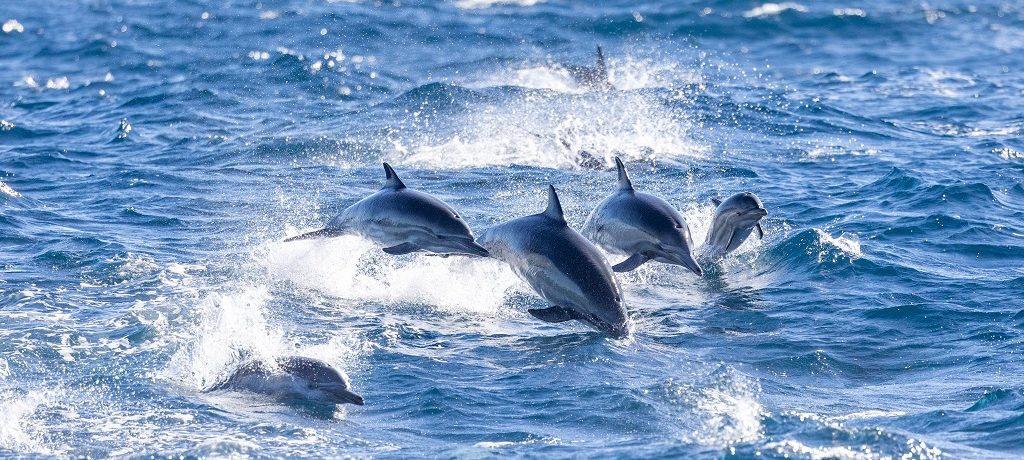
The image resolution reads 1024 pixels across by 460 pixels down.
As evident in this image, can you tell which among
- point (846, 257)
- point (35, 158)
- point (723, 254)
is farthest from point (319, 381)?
point (35, 158)

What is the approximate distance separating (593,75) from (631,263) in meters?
16.7

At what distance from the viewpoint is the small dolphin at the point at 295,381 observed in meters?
11.1

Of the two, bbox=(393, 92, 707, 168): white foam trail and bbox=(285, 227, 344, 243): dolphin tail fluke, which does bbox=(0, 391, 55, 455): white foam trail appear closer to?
bbox=(285, 227, 344, 243): dolphin tail fluke

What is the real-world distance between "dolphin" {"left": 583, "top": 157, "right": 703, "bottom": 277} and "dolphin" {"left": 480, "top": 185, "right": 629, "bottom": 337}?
0.93 meters

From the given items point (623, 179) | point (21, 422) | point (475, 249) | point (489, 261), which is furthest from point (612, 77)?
point (21, 422)

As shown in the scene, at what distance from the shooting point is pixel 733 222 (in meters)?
15.3

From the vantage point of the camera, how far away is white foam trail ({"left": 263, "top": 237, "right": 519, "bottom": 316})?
1479 centimetres

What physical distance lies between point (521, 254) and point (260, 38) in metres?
23.9

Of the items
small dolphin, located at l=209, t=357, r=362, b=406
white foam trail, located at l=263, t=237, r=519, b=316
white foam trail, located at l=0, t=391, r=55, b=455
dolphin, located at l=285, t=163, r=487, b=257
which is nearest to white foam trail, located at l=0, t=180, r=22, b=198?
white foam trail, located at l=263, t=237, r=519, b=316

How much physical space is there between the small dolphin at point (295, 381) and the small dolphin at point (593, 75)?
18165 millimetres

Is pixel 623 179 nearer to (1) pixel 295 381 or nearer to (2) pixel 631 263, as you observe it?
(2) pixel 631 263

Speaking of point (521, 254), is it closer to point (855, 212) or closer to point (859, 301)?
point (859, 301)

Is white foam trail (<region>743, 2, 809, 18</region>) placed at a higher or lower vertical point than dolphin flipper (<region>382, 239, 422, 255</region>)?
lower

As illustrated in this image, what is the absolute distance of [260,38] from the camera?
35.2 metres
